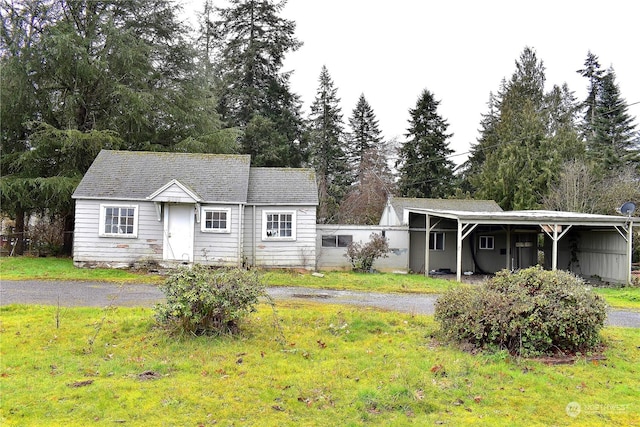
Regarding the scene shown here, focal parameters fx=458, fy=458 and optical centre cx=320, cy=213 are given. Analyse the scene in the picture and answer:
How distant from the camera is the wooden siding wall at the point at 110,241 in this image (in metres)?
16.8

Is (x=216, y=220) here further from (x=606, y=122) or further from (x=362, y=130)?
(x=606, y=122)

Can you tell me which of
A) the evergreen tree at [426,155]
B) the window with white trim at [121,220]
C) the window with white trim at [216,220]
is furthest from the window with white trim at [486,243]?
the window with white trim at [121,220]

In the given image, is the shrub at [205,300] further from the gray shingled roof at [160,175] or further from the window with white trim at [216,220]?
the gray shingled roof at [160,175]

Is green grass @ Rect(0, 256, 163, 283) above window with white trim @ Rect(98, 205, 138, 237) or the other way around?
the other way around

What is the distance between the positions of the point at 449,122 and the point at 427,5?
2472 cm

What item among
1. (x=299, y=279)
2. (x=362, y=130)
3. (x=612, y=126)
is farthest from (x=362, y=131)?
(x=299, y=279)

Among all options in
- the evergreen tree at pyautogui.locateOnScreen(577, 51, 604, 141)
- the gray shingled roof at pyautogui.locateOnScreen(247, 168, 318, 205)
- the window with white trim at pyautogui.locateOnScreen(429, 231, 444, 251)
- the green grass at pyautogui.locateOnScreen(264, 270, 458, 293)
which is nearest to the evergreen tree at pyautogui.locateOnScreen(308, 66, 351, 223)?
the window with white trim at pyautogui.locateOnScreen(429, 231, 444, 251)

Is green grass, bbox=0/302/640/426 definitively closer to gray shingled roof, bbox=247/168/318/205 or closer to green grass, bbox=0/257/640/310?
green grass, bbox=0/257/640/310

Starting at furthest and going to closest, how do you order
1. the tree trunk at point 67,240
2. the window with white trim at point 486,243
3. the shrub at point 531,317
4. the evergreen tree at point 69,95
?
the window with white trim at point 486,243 → the tree trunk at point 67,240 → the evergreen tree at point 69,95 → the shrub at point 531,317

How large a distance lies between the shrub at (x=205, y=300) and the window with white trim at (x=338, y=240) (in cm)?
1265

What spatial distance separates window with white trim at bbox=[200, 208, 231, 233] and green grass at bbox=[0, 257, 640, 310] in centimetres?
245

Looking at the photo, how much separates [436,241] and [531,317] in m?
15.0

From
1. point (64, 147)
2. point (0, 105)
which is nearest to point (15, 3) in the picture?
point (0, 105)

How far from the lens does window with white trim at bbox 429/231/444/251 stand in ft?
69.9
